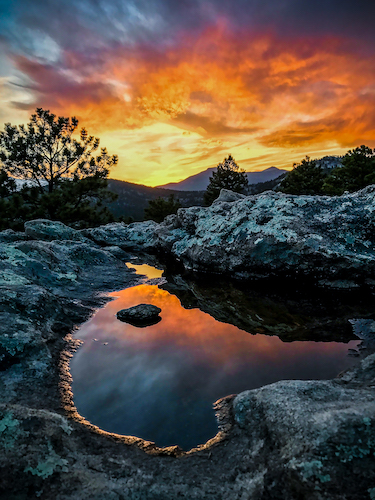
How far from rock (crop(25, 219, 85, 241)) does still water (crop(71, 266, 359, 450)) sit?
1157cm

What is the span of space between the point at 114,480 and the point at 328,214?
8264 millimetres

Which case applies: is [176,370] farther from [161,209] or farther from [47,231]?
[161,209]

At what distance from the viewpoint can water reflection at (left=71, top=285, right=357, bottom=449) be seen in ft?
9.34

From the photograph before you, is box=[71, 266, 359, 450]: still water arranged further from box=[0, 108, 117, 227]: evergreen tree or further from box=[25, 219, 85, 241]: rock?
box=[0, 108, 117, 227]: evergreen tree

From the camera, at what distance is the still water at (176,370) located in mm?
2844

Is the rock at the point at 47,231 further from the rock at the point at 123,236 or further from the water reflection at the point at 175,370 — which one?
the water reflection at the point at 175,370

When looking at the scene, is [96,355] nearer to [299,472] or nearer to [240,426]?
[240,426]

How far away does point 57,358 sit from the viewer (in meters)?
3.93

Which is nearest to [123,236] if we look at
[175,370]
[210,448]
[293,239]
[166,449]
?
[293,239]

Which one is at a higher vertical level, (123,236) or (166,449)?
(123,236)

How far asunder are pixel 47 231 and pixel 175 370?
1422 cm

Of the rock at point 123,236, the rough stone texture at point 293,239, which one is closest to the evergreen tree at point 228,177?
the rock at point 123,236

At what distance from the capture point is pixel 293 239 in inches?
294

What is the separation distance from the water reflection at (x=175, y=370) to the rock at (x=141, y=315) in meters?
0.24
